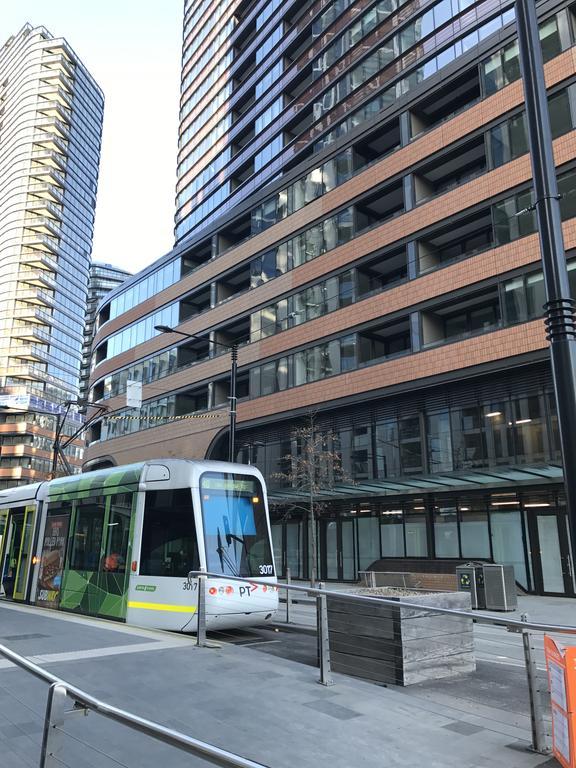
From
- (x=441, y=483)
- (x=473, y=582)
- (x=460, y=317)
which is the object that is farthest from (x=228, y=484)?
(x=460, y=317)

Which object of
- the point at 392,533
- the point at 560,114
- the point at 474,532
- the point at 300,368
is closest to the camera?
the point at 560,114

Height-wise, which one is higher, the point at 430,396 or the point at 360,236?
the point at 360,236

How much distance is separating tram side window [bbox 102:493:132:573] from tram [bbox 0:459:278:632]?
0.07 feet

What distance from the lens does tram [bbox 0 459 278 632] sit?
1092 cm

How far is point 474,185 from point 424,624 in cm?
2287

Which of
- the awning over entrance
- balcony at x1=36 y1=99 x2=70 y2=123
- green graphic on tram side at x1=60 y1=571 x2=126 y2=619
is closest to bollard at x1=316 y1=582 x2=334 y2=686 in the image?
green graphic on tram side at x1=60 y1=571 x2=126 y2=619

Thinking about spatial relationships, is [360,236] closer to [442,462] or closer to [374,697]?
[442,462]

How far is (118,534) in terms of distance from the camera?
12383 mm

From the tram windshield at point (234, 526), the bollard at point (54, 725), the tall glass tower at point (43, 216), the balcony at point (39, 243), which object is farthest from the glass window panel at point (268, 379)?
the balcony at point (39, 243)

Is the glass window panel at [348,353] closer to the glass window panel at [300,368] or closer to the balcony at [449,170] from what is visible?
the glass window panel at [300,368]

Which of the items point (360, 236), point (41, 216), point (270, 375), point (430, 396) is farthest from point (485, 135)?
point (41, 216)

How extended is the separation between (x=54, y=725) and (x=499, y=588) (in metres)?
16.3

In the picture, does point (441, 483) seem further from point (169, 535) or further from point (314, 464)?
point (169, 535)

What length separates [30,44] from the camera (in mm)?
129000
